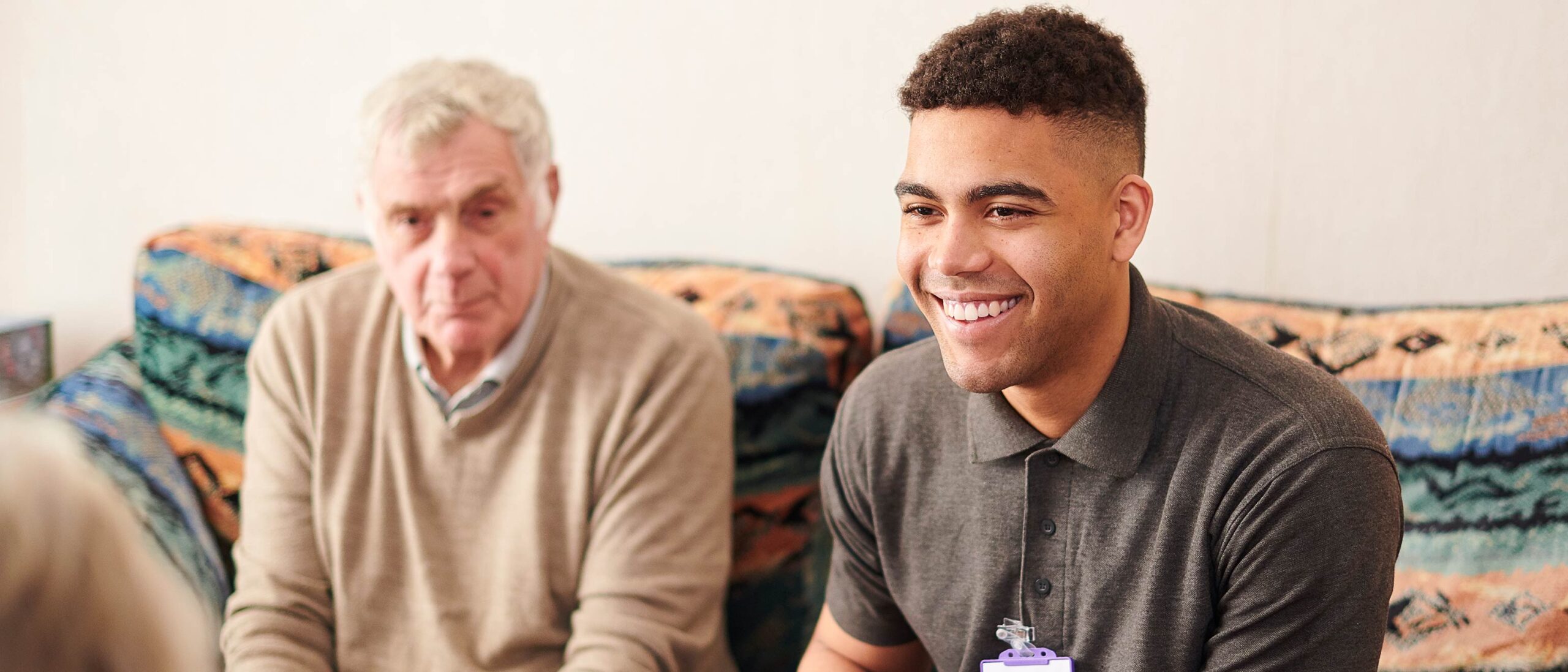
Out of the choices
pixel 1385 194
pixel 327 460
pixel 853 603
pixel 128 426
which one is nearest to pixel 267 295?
pixel 128 426

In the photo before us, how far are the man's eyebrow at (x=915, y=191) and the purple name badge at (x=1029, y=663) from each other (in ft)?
1.51

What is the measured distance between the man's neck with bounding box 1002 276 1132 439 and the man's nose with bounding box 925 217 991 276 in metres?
0.14

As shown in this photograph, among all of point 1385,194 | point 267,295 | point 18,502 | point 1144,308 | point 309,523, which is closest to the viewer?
point 18,502

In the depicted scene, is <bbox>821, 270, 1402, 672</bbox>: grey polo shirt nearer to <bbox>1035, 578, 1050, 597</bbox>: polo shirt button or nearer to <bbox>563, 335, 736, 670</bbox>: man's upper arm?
<bbox>1035, 578, 1050, 597</bbox>: polo shirt button

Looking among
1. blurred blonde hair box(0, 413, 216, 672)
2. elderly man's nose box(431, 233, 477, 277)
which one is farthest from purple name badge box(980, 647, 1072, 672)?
elderly man's nose box(431, 233, 477, 277)

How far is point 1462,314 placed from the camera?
158 cm

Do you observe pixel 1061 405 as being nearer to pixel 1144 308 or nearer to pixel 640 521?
pixel 1144 308

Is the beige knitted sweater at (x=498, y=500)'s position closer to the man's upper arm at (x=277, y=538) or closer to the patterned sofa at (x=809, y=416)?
the man's upper arm at (x=277, y=538)

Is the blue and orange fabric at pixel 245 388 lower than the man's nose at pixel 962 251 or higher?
lower

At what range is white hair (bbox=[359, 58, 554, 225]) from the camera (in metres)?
1.56

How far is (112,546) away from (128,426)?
61.0 inches

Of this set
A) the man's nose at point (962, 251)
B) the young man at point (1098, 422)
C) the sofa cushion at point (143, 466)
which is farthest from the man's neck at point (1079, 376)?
the sofa cushion at point (143, 466)

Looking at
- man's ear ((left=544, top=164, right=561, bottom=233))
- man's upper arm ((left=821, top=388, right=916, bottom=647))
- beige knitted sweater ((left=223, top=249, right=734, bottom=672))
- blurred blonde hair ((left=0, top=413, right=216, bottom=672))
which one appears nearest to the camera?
blurred blonde hair ((left=0, top=413, right=216, bottom=672))

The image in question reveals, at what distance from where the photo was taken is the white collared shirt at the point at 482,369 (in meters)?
1.65
